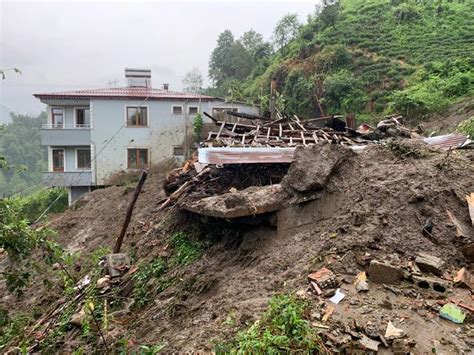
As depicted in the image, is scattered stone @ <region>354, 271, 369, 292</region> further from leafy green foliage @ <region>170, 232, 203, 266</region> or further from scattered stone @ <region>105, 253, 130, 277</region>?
scattered stone @ <region>105, 253, 130, 277</region>

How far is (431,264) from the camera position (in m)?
4.30

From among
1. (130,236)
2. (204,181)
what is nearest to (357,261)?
(204,181)

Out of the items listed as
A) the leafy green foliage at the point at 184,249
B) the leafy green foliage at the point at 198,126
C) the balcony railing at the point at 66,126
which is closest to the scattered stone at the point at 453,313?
the leafy green foliage at the point at 184,249

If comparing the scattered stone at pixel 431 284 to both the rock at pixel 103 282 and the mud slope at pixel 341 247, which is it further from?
the rock at pixel 103 282

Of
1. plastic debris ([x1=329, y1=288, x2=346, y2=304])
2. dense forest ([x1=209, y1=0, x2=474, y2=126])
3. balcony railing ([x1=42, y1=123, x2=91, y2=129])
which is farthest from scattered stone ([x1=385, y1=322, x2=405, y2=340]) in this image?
balcony railing ([x1=42, y1=123, x2=91, y2=129])

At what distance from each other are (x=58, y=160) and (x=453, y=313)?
78.2 feet

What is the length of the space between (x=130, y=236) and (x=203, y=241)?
4193 mm

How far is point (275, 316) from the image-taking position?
362cm

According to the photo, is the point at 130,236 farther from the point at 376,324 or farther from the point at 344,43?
the point at 344,43

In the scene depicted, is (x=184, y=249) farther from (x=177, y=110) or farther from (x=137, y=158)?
(x=177, y=110)

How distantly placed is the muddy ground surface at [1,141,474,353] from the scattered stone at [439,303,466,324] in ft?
Result: 0.17

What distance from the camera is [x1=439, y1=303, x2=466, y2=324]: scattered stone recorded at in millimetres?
3635

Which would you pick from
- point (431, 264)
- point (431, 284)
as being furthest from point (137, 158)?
point (431, 284)

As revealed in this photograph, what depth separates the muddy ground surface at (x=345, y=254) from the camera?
3.81m
